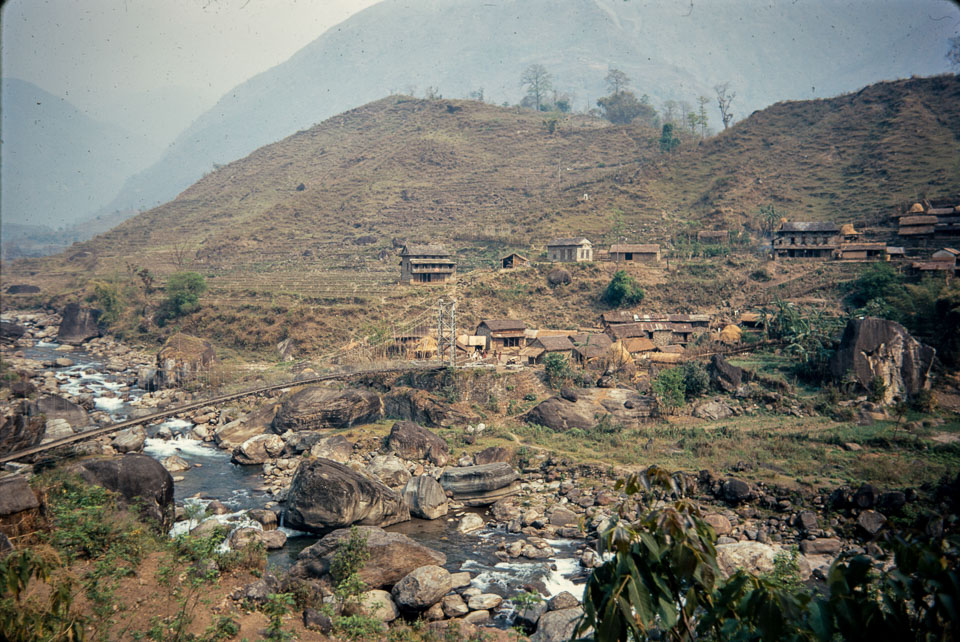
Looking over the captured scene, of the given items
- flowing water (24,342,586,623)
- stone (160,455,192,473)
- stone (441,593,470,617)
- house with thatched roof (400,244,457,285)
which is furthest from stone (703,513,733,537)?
house with thatched roof (400,244,457,285)

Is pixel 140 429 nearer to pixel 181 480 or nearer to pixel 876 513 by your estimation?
pixel 181 480

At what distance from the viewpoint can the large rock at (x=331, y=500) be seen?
17234 mm

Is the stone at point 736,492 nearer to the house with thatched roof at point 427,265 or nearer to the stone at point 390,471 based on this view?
the stone at point 390,471

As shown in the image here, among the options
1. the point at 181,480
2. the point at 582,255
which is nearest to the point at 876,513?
the point at 181,480

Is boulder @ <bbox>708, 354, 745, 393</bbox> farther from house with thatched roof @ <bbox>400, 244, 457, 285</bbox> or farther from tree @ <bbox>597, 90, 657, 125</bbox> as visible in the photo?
tree @ <bbox>597, 90, 657, 125</bbox>

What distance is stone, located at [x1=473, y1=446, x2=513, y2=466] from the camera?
911 inches

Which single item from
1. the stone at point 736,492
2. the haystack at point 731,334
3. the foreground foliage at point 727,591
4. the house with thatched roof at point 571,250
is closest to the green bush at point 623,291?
the house with thatched roof at point 571,250

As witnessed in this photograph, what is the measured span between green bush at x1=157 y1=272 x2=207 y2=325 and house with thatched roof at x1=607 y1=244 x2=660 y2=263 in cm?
3256

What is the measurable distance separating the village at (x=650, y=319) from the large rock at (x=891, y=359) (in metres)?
6.47

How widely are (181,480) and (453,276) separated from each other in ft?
90.5

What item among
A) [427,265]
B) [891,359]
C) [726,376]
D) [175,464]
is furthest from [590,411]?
[427,265]

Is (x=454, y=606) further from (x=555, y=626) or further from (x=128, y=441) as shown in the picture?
(x=128, y=441)

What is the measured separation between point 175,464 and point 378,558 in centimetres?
1301

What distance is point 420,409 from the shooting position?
28344 millimetres
